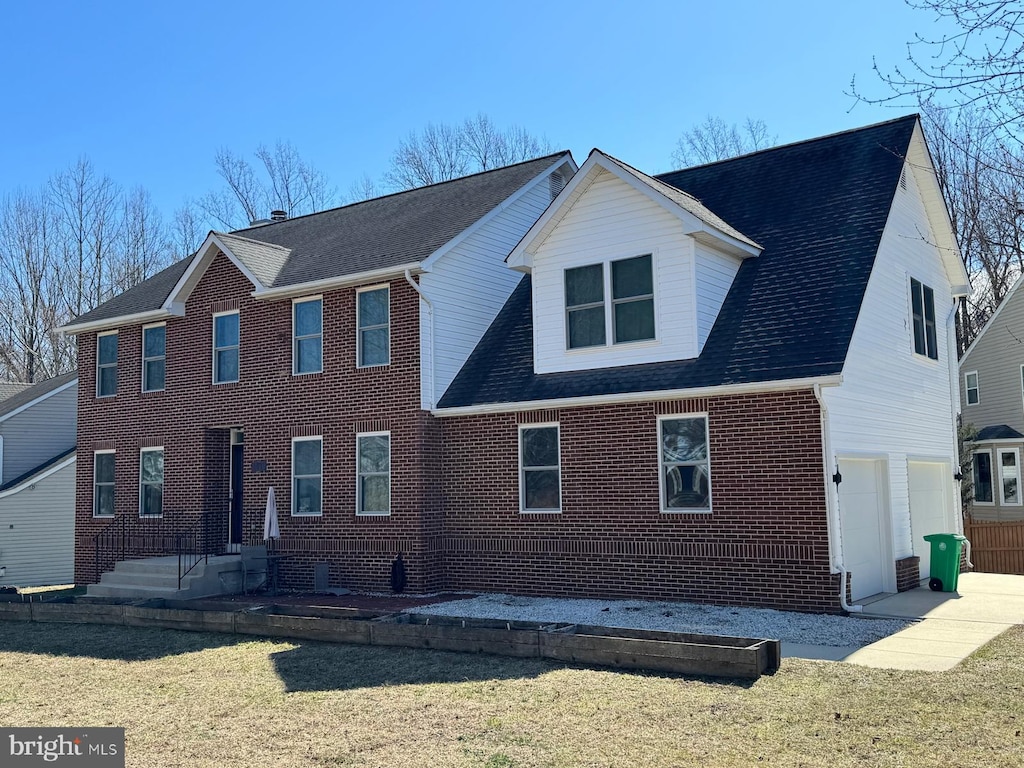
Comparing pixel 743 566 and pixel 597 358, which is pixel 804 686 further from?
pixel 597 358

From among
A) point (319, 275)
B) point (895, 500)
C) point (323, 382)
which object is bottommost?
point (895, 500)

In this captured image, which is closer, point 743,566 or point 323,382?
point 743,566

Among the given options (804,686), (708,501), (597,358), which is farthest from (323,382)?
(804,686)

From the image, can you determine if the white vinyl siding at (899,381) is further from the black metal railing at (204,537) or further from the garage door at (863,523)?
the black metal railing at (204,537)

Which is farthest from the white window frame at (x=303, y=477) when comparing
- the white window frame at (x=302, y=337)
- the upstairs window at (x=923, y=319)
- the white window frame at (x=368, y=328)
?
the upstairs window at (x=923, y=319)

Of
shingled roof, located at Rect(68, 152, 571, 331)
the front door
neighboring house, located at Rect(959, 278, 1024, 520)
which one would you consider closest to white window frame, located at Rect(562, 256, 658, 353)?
shingled roof, located at Rect(68, 152, 571, 331)

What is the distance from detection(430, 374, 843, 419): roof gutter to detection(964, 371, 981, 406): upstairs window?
2137cm

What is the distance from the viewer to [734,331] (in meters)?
15.1

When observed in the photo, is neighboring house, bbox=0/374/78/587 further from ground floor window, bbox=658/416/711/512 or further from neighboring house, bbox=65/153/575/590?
ground floor window, bbox=658/416/711/512

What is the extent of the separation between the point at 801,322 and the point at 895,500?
3804mm

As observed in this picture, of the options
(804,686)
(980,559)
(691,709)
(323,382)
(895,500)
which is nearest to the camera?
(691,709)

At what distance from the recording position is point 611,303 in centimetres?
1608

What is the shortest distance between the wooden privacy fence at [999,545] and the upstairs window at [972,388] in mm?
10693

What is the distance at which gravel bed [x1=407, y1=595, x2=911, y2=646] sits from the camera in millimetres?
11719
